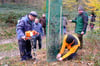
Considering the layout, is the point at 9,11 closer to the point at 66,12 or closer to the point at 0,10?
the point at 0,10

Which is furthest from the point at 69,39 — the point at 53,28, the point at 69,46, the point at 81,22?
the point at 81,22

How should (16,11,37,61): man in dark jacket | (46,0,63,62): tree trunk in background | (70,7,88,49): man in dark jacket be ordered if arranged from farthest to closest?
(70,7,88,49): man in dark jacket, (16,11,37,61): man in dark jacket, (46,0,63,62): tree trunk in background

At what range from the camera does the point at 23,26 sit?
163 inches

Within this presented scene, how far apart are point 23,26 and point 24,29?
139 mm

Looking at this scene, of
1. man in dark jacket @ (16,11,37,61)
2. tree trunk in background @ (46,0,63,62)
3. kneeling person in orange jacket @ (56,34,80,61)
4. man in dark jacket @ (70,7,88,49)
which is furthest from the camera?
man in dark jacket @ (70,7,88,49)

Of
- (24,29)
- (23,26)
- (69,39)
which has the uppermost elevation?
(23,26)

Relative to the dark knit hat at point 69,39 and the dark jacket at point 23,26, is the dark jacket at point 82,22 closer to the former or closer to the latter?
the dark knit hat at point 69,39

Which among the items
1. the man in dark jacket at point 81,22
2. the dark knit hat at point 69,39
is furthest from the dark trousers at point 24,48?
the man in dark jacket at point 81,22

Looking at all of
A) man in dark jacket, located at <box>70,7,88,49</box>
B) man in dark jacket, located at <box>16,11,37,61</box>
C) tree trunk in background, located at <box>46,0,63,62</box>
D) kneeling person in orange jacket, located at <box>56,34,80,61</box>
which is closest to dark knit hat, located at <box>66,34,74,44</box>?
kneeling person in orange jacket, located at <box>56,34,80,61</box>

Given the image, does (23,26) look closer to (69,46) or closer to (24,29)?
(24,29)

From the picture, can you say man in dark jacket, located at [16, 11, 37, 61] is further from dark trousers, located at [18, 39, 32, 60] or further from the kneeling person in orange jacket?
the kneeling person in orange jacket

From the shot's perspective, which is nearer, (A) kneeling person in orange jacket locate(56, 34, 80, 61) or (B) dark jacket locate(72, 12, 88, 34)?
(A) kneeling person in orange jacket locate(56, 34, 80, 61)

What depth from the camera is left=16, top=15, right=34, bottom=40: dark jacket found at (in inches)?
158

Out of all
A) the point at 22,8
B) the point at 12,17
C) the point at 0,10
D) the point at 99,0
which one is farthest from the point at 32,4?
the point at 99,0
